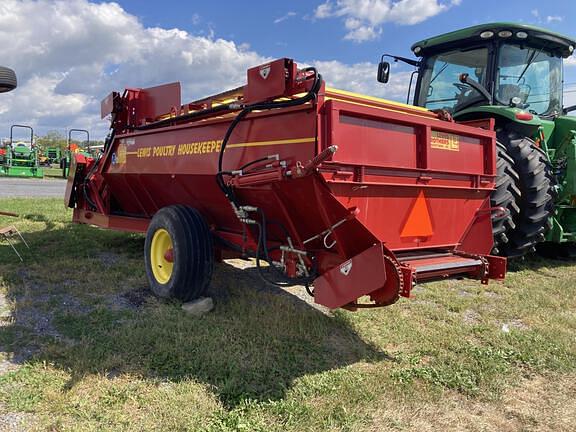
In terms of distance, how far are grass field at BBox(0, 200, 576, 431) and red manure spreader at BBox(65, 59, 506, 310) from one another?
432 mm

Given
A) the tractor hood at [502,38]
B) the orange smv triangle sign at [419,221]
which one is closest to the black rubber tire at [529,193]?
the tractor hood at [502,38]

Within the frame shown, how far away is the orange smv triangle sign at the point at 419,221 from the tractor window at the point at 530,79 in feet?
10.5

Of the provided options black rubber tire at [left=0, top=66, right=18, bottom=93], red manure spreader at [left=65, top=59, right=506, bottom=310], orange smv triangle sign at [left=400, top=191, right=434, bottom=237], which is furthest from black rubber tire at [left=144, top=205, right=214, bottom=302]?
black rubber tire at [left=0, top=66, right=18, bottom=93]

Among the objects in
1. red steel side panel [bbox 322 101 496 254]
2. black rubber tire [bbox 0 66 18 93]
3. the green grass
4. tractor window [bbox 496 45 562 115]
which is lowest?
red steel side panel [bbox 322 101 496 254]

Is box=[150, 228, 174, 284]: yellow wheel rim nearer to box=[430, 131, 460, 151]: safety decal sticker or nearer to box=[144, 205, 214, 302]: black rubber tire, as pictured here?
box=[144, 205, 214, 302]: black rubber tire

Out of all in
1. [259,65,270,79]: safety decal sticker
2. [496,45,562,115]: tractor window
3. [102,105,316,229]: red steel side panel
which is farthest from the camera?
[496,45,562,115]: tractor window

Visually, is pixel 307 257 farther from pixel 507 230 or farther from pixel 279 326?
pixel 507 230

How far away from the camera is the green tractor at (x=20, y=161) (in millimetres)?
21453

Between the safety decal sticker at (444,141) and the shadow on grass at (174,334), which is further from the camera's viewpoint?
the safety decal sticker at (444,141)

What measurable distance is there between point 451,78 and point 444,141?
135 inches

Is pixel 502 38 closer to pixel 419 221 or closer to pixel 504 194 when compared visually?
pixel 504 194

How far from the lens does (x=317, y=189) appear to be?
3.24 meters

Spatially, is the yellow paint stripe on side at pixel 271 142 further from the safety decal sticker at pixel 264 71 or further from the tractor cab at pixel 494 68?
the tractor cab at pixel 494 68

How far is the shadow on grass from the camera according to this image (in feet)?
10.7
